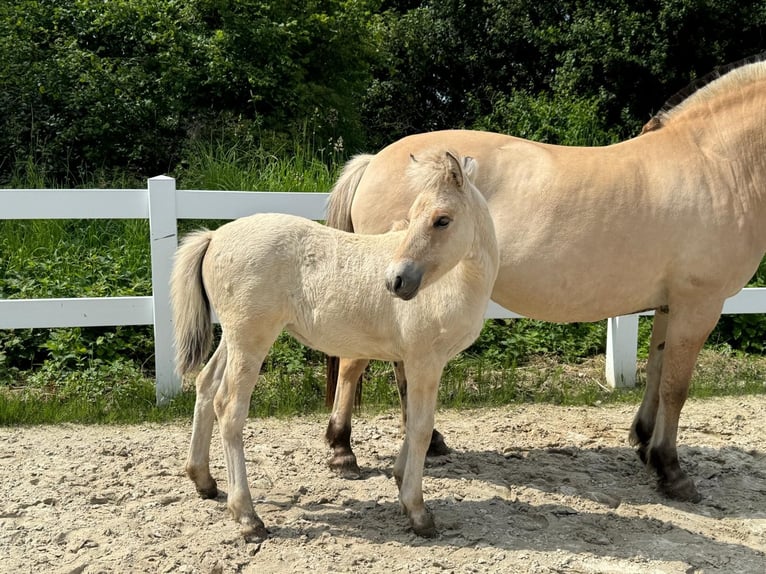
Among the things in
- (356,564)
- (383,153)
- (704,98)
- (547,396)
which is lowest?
(547,396)

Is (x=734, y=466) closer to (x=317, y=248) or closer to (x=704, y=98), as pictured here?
(x=704, y=98)

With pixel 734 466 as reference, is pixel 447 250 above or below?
above

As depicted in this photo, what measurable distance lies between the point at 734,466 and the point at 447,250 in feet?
9.24

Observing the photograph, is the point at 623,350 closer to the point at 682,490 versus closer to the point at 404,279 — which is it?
the point at 682,490

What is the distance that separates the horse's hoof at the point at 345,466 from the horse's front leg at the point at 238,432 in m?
0.87

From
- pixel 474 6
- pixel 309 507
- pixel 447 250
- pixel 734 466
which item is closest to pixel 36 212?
pixel 309 507

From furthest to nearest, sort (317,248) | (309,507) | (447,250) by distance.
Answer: (309,507) → (317,248) → (447,250)

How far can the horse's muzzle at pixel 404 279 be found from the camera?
9.55ft

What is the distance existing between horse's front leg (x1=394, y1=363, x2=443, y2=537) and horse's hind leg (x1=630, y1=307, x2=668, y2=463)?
6.07 ft

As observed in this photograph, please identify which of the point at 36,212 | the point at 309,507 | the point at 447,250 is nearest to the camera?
the point at 447,250

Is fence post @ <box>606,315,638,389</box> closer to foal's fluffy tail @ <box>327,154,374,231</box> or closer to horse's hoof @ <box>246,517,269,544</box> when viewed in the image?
foal's fluffy tail @ <box>327,154,374,231</box>

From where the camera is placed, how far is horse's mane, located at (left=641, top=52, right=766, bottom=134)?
4312mm

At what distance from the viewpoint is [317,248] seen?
3.41 meters

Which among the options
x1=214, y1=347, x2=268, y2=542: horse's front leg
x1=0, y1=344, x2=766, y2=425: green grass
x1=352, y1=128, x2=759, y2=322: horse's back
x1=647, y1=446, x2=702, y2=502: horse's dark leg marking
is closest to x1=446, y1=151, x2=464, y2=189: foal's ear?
x1=352, y1=128, x2=759, y2=322: horse's back
